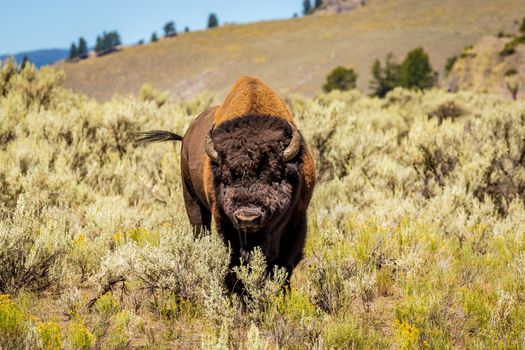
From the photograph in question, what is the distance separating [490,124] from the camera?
9.40 metres

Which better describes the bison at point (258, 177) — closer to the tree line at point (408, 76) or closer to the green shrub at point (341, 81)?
the tree line at point (408, 76)

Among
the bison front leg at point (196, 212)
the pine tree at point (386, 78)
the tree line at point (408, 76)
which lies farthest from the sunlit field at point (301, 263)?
the pine tree at point (386, 78)

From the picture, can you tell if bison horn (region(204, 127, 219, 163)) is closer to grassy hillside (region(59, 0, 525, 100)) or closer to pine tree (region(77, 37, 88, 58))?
grassy hillside (region(59, 0, 525, 100))

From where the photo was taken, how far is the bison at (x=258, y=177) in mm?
3316

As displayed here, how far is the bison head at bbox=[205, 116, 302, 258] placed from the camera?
327 cm

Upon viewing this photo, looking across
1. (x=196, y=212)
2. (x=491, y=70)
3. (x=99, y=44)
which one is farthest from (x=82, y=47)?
(x=196, y=212)

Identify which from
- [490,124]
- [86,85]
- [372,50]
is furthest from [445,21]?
[490,124]

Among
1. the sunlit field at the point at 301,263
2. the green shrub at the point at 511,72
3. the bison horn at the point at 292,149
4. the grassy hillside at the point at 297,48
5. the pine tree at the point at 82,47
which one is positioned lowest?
the sunlit field at the point at 301,263

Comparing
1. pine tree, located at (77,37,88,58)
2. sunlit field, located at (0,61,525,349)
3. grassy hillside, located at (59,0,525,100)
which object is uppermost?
pine tree, located at (77,37,88,58)

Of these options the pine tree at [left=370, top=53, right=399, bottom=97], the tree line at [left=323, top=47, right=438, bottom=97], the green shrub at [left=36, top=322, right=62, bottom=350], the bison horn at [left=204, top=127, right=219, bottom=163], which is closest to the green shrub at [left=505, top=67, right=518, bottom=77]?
the tree line at [left=323, top=47, right=438, bottom=97]

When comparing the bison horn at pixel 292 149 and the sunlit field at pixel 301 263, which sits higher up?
the bison horn at pixel 292 149

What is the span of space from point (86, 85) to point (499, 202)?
6830cm

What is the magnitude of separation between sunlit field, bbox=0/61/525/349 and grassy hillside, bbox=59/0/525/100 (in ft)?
148

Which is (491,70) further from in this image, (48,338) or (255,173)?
(48,338)
